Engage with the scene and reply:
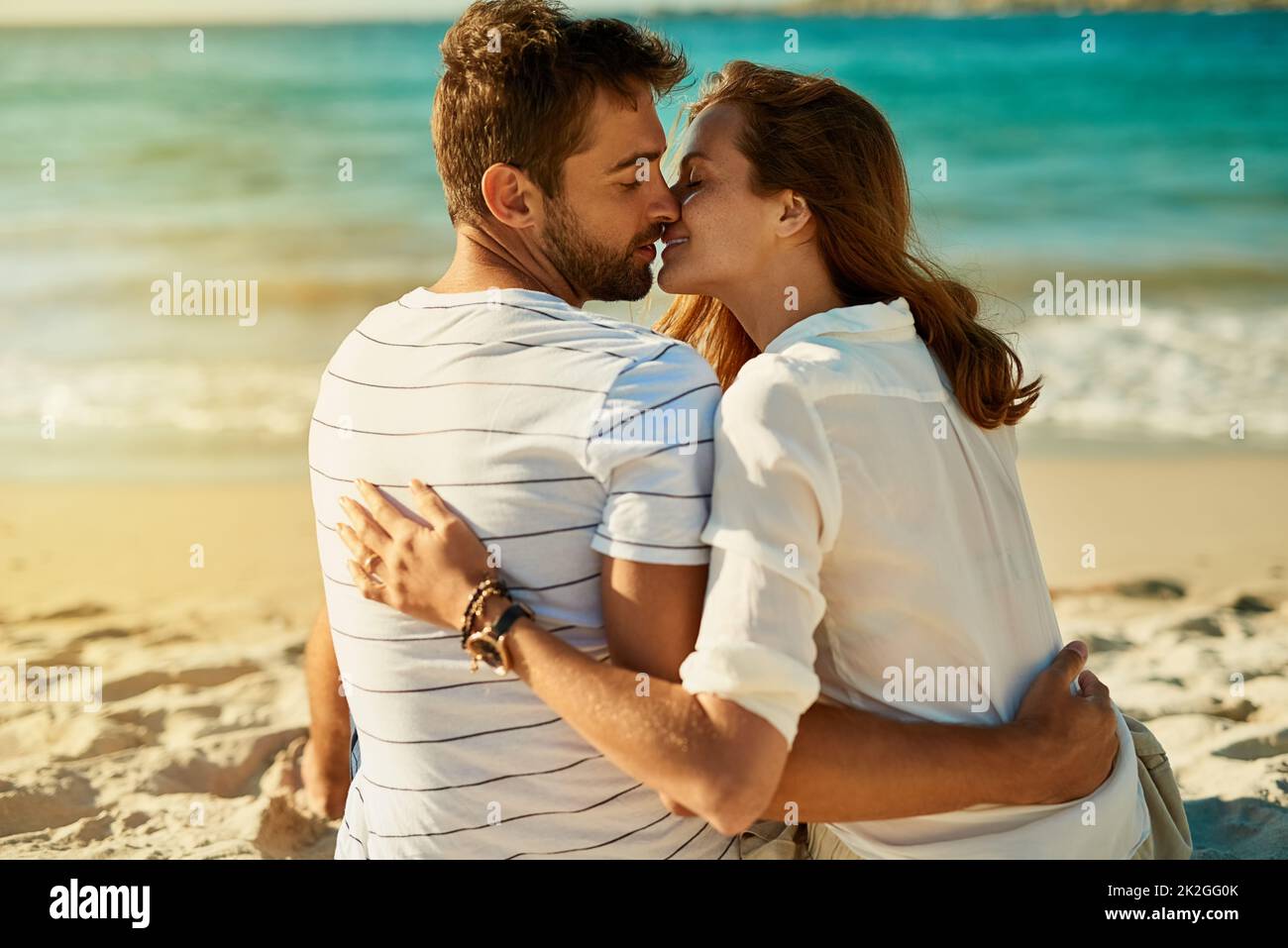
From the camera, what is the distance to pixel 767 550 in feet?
6.52

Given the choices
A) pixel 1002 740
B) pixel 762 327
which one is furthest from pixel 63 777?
pixel 1002 740

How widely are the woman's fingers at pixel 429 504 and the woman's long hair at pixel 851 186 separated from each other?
96 centimetres

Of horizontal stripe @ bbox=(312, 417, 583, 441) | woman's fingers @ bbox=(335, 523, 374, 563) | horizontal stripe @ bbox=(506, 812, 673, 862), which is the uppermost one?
horizontal stripe @ bbox=(312, 417, 583, 441)

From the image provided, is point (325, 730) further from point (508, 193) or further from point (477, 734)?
point (508, 193)

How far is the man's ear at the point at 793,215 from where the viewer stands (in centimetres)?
261

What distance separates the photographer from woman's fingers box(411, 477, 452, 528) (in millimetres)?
2146

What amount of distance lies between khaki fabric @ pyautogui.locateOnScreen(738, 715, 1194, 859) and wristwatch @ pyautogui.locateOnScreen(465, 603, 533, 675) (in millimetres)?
643

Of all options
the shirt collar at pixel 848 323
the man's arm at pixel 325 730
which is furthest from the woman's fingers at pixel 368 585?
the shirt collar at pixel 848 323

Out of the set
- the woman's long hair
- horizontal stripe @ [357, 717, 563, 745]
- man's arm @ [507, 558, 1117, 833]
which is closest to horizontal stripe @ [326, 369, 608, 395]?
man's arm @ [507, 558, 1117, 833]

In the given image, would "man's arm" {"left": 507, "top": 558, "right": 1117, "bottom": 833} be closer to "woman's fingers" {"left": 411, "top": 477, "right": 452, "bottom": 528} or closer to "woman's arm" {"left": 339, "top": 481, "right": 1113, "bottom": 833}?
"woman's arm" {"left": 339, "top": 481, "right": 1113, "bottom": 833}

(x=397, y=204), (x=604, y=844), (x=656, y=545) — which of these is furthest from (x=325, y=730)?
(x=397, y=204)

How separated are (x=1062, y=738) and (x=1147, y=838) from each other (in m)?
0.39

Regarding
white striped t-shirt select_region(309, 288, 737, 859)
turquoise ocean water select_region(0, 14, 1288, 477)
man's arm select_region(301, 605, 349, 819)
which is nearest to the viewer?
white striped t-shirt select_region(309, 288, 737, 859)

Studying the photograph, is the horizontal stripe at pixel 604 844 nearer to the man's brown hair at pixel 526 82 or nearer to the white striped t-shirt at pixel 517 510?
the white striped t-shirt at pixel 517 510
